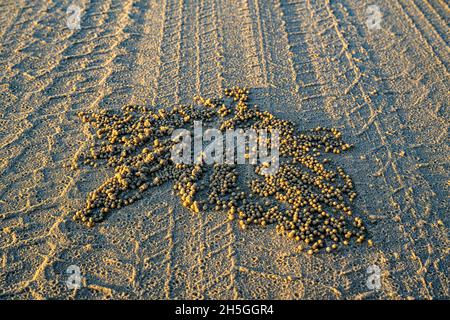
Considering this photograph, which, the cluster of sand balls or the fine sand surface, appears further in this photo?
the cluster of sand balls

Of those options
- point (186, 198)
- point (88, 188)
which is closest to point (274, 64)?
point (186, 198)

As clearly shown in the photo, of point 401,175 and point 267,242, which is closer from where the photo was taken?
point 267,242

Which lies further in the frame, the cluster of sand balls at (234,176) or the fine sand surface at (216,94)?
the cluster of sand balls at (234,176)

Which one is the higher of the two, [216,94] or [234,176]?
[216,94]
